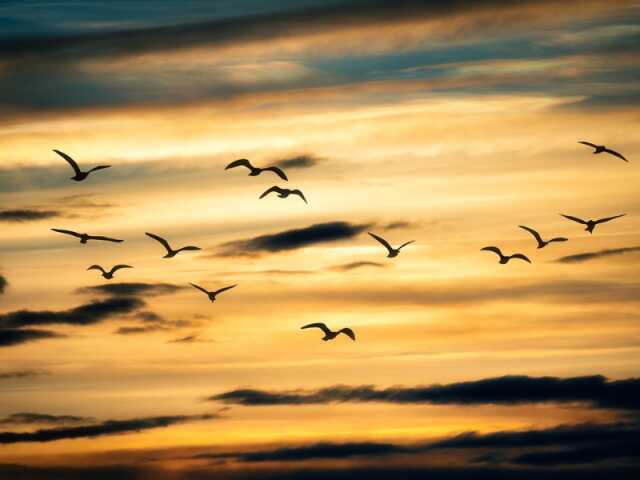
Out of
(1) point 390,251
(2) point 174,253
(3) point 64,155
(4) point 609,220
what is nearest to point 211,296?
(2) point 174,253

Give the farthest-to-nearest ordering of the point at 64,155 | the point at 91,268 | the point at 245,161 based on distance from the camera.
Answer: the point at 91,268, the point at 245,161, the point at 64,155

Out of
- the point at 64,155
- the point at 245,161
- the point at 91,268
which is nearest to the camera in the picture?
the point at 64,155

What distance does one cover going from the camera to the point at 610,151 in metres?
136

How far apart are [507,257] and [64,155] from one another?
46.7m

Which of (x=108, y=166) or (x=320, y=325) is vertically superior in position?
(x=108, y=166)

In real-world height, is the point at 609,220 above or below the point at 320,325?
above

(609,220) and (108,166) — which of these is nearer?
(108,166)

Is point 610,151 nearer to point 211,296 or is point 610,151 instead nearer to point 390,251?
point 390,251

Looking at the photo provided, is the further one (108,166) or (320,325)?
(320,325)

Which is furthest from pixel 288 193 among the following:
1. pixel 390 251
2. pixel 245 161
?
pixel 390 251

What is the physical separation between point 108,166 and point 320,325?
78.3 ft

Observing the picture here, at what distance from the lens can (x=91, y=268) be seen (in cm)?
14262

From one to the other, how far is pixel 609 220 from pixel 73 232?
46.4 meters

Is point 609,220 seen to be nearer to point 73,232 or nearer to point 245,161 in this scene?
Answer: point 245,161
